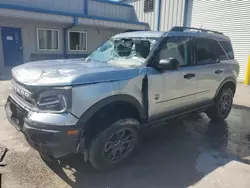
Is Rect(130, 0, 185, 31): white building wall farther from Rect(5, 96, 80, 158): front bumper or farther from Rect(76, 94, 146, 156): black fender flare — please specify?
Rect(5, 96, 80, 158): front bumper

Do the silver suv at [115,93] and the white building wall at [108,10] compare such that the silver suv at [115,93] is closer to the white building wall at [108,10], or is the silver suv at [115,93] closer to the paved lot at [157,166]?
the paved lot at [157,166]

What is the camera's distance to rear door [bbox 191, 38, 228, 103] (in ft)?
13.4

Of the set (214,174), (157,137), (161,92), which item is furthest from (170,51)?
(214,174)

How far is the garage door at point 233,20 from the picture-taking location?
11.2 m

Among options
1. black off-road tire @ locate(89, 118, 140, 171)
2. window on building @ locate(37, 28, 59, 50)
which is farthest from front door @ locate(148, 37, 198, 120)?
window on building @ locate(37, 28, 59, 50)

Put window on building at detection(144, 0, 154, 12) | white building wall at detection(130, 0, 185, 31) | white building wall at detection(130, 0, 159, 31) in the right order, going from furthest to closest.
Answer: window on building at detection(144, 0, 154, 12) < white building wall at detection(130, 0, 159, 31) < white building wall at detection(130, 0, 185, 31)

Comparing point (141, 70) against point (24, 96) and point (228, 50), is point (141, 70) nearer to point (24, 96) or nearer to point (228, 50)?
point (24, 96)

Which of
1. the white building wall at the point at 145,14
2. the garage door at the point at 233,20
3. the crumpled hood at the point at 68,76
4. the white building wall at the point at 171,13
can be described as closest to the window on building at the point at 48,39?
the white building wall at the point at 145,14

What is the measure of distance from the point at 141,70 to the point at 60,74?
1102 mm

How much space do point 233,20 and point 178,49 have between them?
971 cm

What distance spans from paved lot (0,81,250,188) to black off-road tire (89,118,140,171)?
14cm

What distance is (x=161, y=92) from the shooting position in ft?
11.0

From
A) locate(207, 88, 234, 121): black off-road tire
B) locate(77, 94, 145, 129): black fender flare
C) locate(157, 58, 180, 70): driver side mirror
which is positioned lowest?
locate(207, 88, 234, 121): black off-road tire

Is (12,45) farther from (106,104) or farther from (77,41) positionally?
(106,104)
